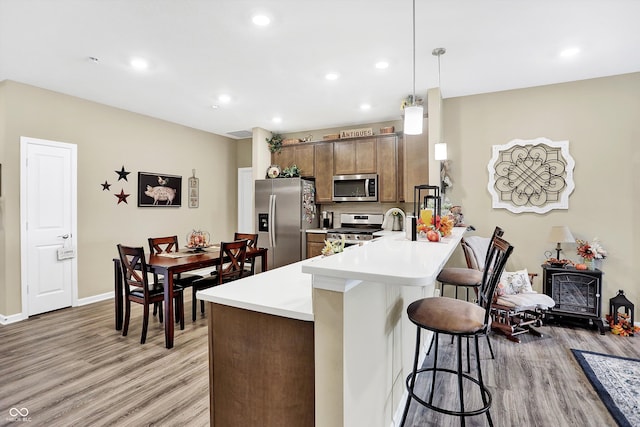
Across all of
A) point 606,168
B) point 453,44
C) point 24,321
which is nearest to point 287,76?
point 453,44

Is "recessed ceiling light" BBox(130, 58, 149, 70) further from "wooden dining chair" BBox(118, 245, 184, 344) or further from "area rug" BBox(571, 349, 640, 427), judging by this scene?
"area rug" BBox(571, 349, 640, 427)

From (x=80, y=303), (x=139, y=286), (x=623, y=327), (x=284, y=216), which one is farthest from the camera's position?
(x=284, y=216)

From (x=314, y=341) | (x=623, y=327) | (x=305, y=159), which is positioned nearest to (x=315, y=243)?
(x=305, y=159)

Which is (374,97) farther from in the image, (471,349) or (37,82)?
(37,82)

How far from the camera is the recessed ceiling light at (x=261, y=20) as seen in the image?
7.95 ft

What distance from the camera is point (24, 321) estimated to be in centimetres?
365

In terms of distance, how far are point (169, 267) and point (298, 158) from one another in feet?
10.4

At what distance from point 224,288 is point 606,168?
4187mm

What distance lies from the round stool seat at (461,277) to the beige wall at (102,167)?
4.34 m

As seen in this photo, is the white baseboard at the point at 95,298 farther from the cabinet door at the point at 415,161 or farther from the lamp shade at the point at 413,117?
the lamp shade at the point at 413,117

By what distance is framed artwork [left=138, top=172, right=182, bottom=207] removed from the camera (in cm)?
491

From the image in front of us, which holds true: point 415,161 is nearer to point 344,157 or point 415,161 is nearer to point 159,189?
point 344,157

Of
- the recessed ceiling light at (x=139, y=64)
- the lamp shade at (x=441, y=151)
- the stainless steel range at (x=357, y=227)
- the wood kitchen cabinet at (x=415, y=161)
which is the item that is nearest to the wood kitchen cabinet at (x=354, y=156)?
the wood kitchen cabinet at (x=415, y=161)

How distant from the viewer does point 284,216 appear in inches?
209
